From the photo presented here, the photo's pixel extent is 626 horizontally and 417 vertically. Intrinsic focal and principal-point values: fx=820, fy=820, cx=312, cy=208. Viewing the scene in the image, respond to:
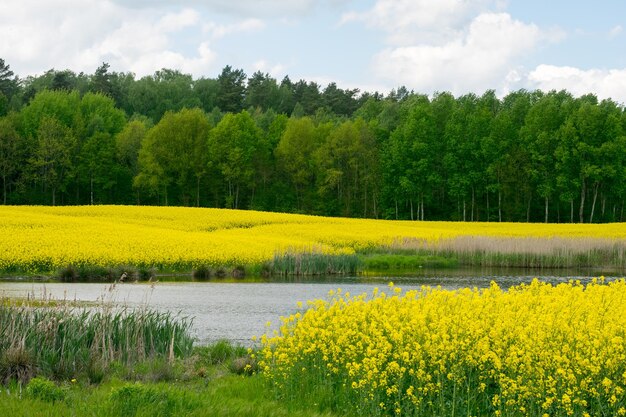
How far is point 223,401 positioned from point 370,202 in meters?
83.2

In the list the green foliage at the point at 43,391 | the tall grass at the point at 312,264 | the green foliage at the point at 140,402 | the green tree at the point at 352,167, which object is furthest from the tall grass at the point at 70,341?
the green tree at the point at 352,167

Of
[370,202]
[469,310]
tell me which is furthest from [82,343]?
[370,202]

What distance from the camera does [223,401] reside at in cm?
965

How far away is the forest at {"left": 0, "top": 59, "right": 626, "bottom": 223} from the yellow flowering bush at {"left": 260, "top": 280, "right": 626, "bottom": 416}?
71710 millimetres

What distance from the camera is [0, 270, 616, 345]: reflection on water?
20.3 meters

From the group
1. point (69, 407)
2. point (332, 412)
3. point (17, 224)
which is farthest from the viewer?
point (17, 224)

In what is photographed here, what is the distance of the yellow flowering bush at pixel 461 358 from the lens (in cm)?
1002

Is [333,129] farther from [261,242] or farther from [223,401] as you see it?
[223,401]

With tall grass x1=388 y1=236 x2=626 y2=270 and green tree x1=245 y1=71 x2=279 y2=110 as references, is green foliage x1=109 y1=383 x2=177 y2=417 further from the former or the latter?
green tree x1=245 y1=71 x2=279 y2=110

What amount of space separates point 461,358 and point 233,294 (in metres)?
17.7

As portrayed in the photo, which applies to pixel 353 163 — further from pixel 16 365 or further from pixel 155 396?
pixel 155 396

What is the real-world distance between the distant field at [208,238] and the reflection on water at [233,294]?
4.05 metres

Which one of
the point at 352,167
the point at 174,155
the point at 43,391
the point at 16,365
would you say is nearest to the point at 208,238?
the point at 16,365

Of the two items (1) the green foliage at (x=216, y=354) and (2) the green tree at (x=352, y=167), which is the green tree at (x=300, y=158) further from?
(1) the green foliage at (x=216, y=354)
